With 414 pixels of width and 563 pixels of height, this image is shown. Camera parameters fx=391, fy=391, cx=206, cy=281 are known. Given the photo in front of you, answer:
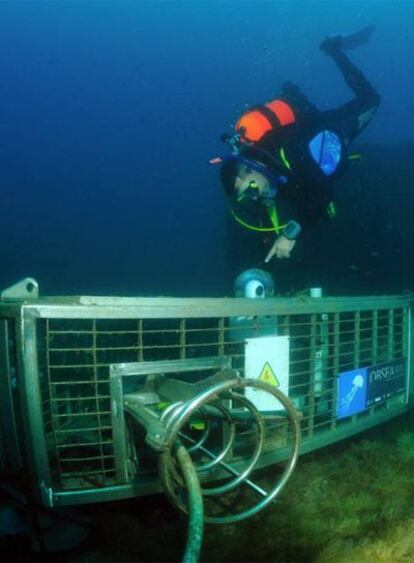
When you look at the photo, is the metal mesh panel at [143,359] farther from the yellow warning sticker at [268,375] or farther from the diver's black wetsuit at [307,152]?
the diver's black wetsuit at [307,152]

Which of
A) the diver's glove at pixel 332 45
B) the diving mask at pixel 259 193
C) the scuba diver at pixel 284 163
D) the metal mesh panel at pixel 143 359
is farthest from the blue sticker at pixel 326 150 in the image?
the diver's glove at pixel 332 45

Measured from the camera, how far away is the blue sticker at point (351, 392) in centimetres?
237

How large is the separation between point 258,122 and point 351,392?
278 cm

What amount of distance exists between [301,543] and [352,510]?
1.32ft

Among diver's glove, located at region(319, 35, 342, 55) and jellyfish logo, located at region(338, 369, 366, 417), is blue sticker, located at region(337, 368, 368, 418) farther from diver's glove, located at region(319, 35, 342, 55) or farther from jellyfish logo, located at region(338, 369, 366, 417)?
diver's glove, located at region(319, 35, 342, 55)

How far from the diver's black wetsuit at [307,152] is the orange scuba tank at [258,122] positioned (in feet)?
0.28

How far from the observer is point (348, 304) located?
93.0 inches

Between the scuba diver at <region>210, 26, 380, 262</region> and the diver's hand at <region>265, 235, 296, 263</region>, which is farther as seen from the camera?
the scuba diver at <region>210, 26, 380, 262</region>

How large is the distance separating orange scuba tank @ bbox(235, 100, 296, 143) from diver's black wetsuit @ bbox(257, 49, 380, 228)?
0.09m

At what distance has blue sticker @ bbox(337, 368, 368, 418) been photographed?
237 cm

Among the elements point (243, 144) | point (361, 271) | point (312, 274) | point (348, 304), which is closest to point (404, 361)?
point (348, 304)

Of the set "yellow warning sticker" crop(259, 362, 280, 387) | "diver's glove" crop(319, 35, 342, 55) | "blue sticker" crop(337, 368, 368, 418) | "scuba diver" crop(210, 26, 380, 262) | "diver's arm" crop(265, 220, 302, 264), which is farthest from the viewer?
"diver's glove" crop(319, 35, 342, 55)

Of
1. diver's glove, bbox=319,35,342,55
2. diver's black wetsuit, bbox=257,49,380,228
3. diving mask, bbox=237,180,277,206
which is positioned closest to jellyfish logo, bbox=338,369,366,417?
diver's black wetsuit, bbox=257,49,380,228

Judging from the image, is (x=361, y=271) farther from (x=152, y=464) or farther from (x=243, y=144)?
(x=152, y=464)
